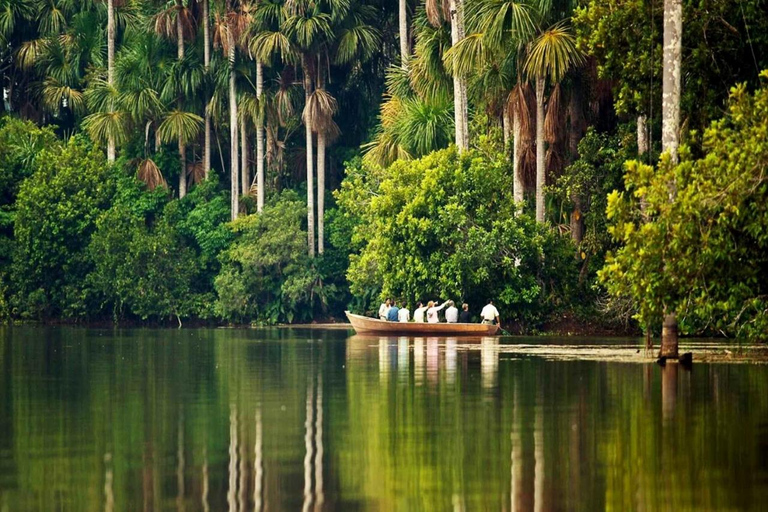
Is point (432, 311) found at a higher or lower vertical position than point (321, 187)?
lower

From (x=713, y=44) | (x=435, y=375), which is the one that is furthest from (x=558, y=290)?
(x=435, y=375)

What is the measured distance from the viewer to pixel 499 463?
1348 centimetres

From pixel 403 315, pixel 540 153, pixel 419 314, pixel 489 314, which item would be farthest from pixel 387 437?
pixel 403 315

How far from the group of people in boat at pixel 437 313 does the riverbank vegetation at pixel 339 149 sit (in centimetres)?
64

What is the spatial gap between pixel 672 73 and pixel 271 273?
35.3 m

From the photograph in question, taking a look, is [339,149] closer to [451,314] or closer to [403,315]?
[403,315]

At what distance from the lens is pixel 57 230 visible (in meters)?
62.0

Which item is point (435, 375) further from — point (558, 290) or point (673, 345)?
point (558, 290)

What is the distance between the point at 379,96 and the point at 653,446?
51972 mm

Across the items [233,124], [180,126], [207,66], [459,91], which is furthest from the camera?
[207,66]

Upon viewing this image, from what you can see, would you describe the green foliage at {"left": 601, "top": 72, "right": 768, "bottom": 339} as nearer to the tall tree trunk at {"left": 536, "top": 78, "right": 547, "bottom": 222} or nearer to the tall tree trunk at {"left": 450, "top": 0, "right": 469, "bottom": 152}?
the tall tree trunk at {"left": 536, "top": 78, "right": 547, "bottom": 222}

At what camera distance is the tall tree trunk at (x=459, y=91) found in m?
47.7

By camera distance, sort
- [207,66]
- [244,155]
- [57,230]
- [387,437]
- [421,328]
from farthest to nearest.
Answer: [244,155] < [207,66] < [57,230] < [421,328] < [387,437]

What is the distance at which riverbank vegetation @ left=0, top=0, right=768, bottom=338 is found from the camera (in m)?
35.4
